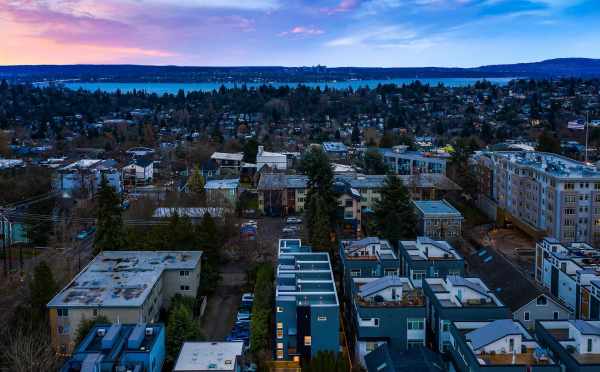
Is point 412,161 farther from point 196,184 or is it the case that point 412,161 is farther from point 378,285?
point 378,285

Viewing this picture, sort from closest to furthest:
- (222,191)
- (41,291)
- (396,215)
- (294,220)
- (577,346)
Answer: (577,346) < (41,291) < (396,215) < (294,220) < (222,191)

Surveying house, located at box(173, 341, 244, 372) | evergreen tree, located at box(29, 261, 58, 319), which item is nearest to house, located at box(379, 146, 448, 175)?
evergreen tree, located at box(29, 261, 58, 319)

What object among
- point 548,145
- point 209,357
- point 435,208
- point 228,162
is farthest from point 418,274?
point 228,162

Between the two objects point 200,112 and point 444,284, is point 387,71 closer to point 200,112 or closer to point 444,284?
point 200,112

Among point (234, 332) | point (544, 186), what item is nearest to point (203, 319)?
point (234, 332)

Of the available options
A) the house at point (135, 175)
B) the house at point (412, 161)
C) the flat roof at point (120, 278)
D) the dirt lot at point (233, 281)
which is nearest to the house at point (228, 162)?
the house at point (135, 175)

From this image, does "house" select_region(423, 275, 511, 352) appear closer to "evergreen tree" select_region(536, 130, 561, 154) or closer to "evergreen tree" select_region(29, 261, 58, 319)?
"evergreen tree" select_region(29, 261, 58, 319)

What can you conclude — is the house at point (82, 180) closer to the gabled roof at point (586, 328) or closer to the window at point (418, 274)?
the window at point (418, 274)

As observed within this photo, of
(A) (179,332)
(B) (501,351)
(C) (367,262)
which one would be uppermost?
(C) (367,262)
